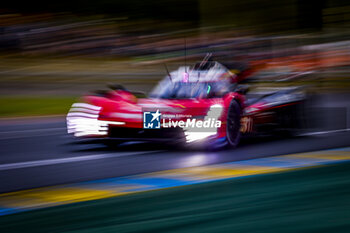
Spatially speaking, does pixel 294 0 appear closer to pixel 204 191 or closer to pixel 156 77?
pixel 156 77

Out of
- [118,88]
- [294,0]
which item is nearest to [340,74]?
[294,0]

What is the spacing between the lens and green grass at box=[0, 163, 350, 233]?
421cm

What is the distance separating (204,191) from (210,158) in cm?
203

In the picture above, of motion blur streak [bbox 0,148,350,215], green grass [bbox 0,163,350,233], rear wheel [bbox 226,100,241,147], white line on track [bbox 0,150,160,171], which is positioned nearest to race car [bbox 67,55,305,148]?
rear wheel [bbox 226,100,241,147]

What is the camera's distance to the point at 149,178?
621 cm

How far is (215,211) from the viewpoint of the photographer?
4.72 metres

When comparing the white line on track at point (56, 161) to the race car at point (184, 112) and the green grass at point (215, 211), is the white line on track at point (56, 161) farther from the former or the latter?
the green grass at point (215, 211)

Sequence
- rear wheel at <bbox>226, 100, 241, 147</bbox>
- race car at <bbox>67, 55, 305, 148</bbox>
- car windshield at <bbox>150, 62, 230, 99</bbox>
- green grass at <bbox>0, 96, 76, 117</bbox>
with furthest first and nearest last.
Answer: green grass at <bbox>0, 96, 76, 117</bbox> < car windshield at <bbox>150, 62, 230, 99</bbox> < rear wheel at <bbox>226, 100, 241, 147</bbox> < race car at <bbox>67, 55, 305, 148</bbox>

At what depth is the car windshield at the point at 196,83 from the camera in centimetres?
809

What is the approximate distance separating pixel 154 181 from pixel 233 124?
2249 mm

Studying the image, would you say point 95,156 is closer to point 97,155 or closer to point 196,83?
point 97,155

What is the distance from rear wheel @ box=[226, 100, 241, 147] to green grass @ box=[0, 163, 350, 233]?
2.06 m

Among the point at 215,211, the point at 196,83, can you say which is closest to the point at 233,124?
the point at 196,83

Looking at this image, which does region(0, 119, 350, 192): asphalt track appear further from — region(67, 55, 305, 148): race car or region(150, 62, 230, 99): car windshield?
region(150, 62, 230, 99): car windshield
